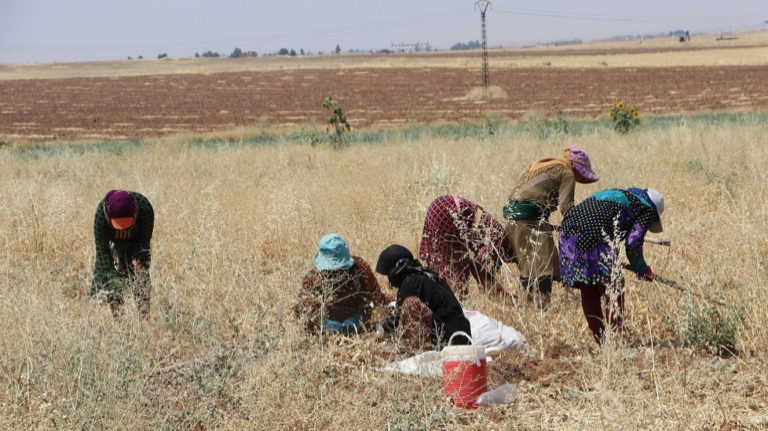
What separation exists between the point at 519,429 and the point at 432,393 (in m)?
0.52

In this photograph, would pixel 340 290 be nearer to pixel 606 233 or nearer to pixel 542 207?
pixel 606 233

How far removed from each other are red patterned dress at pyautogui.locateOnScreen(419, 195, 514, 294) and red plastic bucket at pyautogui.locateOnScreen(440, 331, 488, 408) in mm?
1840

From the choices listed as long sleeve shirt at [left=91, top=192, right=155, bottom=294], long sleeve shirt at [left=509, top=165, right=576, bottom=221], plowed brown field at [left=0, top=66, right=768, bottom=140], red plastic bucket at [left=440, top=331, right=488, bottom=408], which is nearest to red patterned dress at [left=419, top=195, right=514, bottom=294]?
long sleeve shirt at [left=509, top=165, right=576, bottom=221]

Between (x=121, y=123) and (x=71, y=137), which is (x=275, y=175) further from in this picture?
(x=121, y=123)

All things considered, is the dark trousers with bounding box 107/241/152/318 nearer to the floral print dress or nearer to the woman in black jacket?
the woman in black jacket

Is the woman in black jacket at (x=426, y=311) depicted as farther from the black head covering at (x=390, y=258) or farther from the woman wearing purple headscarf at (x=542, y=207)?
the woman wearing purple headscarf at (x=542, y=207)

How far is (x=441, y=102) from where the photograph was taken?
4575 cm

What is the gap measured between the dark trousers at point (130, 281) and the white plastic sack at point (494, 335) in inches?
81.9

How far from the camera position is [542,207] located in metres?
6.59

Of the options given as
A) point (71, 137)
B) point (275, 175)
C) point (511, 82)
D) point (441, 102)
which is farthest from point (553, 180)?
point (511, 82)

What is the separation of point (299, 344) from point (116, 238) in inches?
76.8

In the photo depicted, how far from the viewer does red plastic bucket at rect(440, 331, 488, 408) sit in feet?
14.4

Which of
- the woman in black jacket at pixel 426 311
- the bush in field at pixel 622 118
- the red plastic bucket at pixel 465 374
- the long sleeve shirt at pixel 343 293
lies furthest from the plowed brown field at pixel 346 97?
the red plastic bucket at pixel 465 374

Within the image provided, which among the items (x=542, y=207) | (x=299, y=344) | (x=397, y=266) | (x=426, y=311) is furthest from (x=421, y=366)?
(x=542, y=207)
